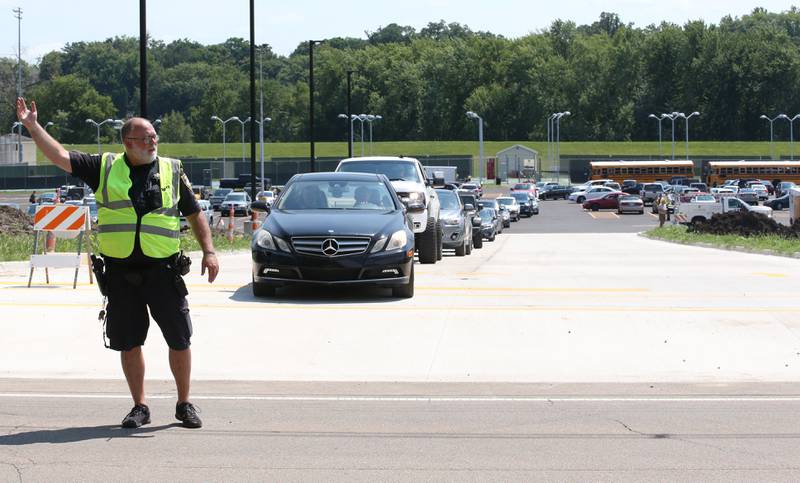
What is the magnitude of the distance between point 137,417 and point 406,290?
8229mm

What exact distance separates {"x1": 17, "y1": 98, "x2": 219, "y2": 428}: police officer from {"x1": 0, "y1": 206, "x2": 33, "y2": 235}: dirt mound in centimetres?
2460

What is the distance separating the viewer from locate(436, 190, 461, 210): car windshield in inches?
1217

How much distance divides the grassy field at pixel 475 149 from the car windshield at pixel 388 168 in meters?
125

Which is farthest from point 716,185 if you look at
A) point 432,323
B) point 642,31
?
point 432,323

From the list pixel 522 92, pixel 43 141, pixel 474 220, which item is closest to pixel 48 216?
pixel 43 141

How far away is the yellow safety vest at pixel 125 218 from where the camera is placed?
8086 mm

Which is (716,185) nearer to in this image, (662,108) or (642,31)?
(662,108)

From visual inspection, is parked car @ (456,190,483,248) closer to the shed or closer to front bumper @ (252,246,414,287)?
front bumper @ (252,246,414,287)

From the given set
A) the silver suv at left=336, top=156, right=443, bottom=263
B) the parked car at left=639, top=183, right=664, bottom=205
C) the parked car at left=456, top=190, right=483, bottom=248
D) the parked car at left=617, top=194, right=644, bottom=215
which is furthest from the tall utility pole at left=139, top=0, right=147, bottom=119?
the parked car at left=639, top=183, right=664, bottom=205

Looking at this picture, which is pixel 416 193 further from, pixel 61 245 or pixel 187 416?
pixel 187 416

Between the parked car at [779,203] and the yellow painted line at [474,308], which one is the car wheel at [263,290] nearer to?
the yellow painted line at [474,308]

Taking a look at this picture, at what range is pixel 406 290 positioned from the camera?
53.5 feet

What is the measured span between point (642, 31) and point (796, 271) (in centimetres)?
17876

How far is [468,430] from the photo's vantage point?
8383 mm
